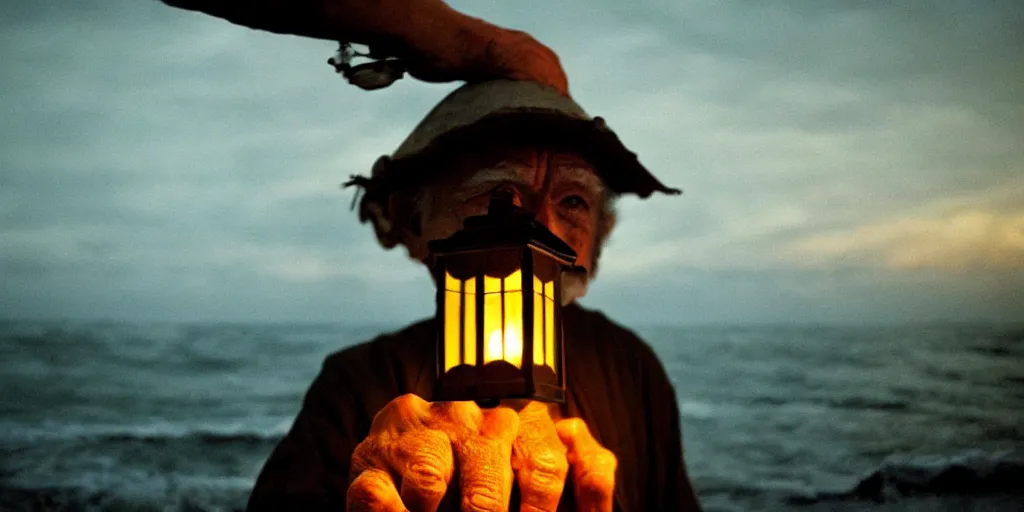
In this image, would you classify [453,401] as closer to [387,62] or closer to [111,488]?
[387,62]

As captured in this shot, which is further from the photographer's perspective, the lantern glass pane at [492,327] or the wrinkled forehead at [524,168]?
the wrinkled forehead at [524,168]

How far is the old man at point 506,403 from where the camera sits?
2.20 meters

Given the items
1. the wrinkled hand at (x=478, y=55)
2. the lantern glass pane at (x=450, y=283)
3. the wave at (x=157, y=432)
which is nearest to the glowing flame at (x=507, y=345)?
the lantern glass pane at (x=450, y=283)

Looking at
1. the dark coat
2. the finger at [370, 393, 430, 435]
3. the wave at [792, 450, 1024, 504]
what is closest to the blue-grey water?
the wave at [792, 450, 1024, 504]

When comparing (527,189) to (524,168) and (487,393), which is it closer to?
(524,168)

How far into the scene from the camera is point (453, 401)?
6.88 ft

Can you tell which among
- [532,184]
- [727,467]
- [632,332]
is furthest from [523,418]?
[727,467]

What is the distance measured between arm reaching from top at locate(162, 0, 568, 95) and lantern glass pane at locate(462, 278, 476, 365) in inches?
29.4

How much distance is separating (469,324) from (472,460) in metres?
0.29

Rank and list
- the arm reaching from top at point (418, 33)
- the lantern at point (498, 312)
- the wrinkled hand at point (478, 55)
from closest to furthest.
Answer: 1. the lantern at point (498, 312)
2. the arm reaching from top at point (418, 33)
3. the wrinkled hand at point (478, 55)

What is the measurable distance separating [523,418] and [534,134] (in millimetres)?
822

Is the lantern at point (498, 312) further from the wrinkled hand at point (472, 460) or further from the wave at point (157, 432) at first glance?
the wave at point (157, 432)

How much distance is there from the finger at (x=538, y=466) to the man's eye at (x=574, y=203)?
0.69 metres

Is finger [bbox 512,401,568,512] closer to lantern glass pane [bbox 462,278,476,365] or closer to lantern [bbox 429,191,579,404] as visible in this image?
lantern [bbox 429,191,579,404]
